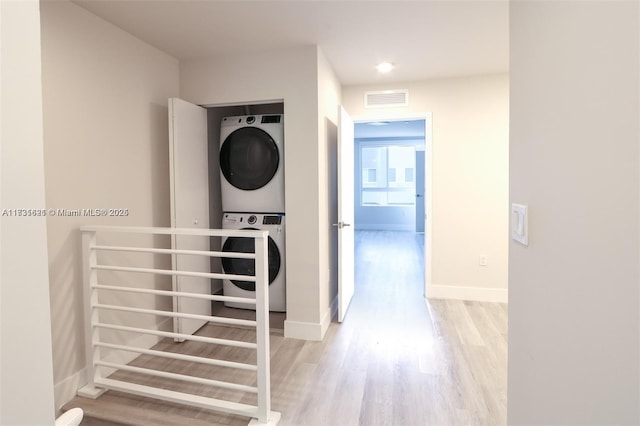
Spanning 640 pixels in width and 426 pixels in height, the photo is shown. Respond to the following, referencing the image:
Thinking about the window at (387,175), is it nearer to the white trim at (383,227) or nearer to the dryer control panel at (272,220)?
the white trim at (383,227)

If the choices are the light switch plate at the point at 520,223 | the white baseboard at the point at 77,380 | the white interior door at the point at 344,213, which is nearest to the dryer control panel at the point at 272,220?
the white interior door at the point at 344,213

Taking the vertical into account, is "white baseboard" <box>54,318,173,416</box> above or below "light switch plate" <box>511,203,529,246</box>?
below

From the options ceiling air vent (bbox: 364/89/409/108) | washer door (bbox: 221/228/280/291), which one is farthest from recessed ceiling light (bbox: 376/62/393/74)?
washer door (bbox: 221/228/280/291)

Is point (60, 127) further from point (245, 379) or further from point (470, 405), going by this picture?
point (470, 405)

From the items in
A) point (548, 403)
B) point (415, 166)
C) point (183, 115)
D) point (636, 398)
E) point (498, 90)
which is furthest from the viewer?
point (415, 166)

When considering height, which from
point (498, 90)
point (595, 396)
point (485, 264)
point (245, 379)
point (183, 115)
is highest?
point (498, 90)

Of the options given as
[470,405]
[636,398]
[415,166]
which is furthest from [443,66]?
[415,166]

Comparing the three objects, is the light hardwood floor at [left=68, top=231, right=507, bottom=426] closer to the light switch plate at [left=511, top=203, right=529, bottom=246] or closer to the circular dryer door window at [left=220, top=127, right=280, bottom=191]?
the light switch plate at [left=511, top=203, right=529, bottom=246]

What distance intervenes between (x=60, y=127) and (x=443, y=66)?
3110mm

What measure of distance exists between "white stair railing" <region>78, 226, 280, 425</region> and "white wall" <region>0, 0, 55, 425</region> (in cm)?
123

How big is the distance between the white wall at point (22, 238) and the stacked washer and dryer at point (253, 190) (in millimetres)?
2772

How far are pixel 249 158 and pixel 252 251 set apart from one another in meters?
0.90

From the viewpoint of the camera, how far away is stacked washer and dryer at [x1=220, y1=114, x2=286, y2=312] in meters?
3.28

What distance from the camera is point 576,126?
2.43 feet
